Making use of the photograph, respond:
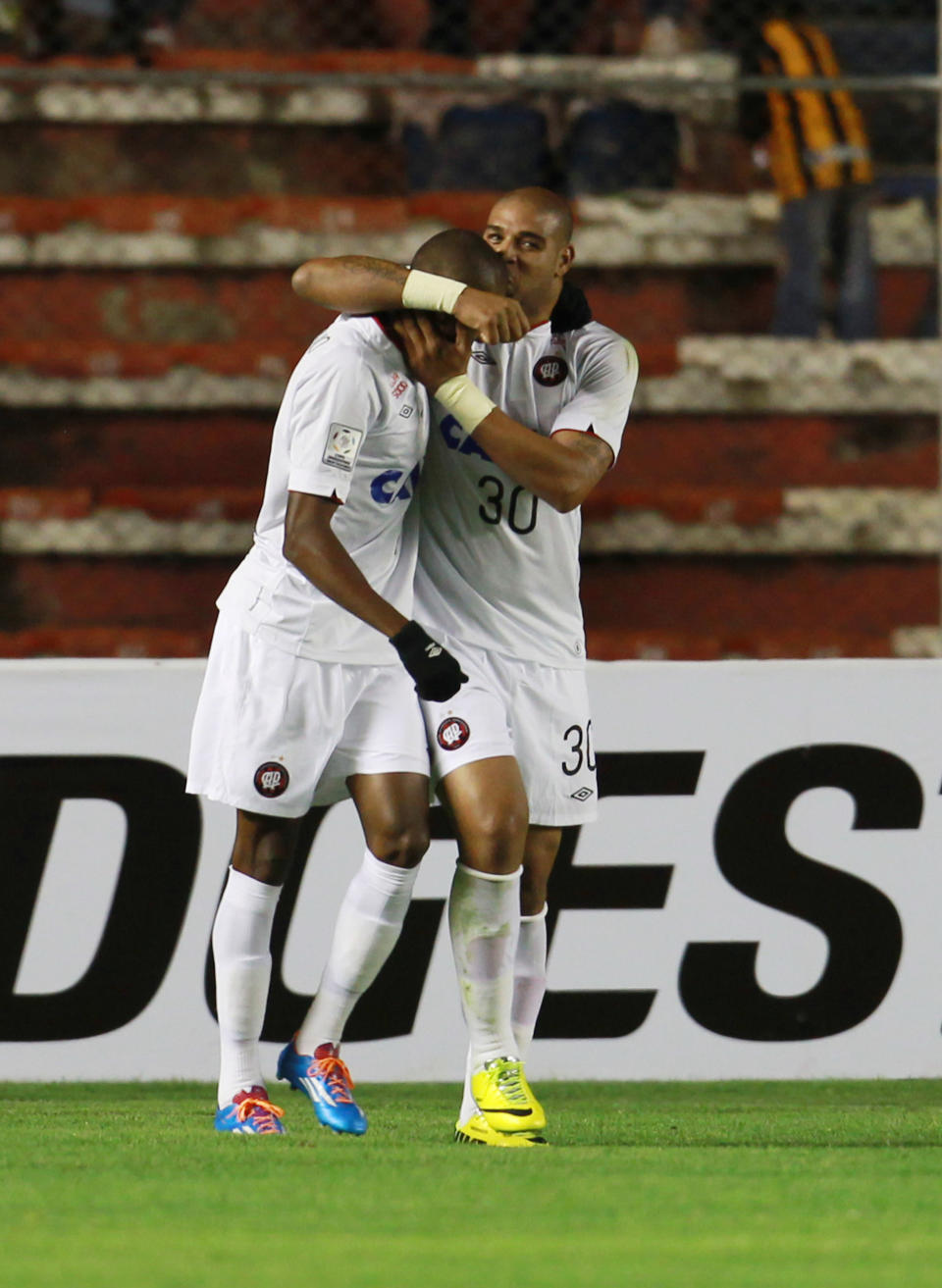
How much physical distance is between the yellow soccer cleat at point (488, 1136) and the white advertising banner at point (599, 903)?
1.20m

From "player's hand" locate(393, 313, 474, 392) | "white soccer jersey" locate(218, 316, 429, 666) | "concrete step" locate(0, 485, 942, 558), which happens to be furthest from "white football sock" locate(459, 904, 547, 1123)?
"concrete step" locate(0, 485, 942, 558)

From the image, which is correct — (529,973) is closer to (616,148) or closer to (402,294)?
(402,294)

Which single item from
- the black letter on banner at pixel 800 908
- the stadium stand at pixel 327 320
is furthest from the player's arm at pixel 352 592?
the stadium stand at pixel 327 320

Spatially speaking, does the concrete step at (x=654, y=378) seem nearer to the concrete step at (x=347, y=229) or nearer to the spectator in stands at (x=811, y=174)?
the spectator in stands at (x=811, y=174)

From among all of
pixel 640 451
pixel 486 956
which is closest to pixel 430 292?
pixel 486 956

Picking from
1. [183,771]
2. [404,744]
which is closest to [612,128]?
[183,771]

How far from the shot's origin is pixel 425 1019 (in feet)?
17.1

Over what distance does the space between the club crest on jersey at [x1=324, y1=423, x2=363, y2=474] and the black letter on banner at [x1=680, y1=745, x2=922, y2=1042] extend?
175cm

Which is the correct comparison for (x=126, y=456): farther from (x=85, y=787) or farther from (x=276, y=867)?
(x=276, y=867)

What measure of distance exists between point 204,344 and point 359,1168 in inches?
212

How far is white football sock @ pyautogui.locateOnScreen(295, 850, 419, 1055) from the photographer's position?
4062 mm

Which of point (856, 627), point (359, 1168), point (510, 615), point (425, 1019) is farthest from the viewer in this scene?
point (856, 627)

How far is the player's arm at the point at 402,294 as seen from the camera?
3.81 metres

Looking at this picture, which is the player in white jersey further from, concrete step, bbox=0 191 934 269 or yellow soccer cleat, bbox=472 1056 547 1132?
concrete step, bbox=0 191 934 269
